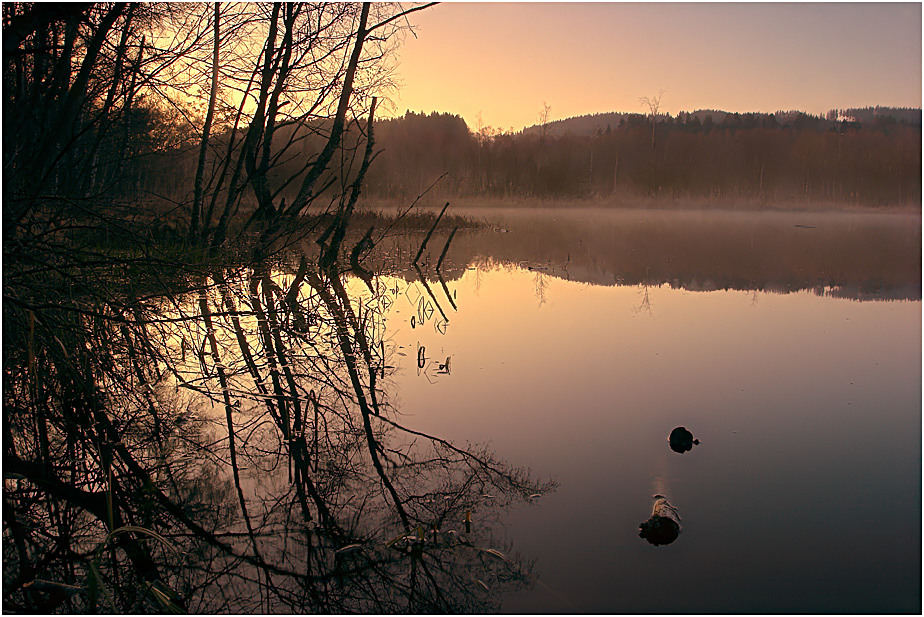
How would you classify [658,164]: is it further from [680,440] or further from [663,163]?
[680,440]

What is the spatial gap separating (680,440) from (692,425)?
1.45 ft

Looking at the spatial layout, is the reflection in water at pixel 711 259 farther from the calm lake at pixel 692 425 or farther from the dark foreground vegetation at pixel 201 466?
the dark foreground vegetation at pixel 201 466

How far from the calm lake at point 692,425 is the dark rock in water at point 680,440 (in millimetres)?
51

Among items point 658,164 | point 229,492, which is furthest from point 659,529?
point 658,164

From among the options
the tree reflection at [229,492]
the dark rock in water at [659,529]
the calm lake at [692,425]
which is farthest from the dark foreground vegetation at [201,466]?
the dark rock in water at [659,529]

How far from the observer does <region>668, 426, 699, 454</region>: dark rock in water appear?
3354 millimetres

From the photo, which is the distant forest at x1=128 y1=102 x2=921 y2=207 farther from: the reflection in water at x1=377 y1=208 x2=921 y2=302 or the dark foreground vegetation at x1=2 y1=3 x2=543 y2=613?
the dark foreground vegetation at x1=2 y1=3 x2=543 y2=613

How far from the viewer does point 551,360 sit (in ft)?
17.0

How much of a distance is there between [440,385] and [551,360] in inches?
42.3

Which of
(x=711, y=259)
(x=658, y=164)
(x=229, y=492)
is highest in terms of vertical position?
(x=658, y=164)

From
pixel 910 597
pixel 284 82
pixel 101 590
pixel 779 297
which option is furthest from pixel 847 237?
pixel 101 590

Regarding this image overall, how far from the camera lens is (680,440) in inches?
133

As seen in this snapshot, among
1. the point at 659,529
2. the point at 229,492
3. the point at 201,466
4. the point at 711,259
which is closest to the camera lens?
the point at 659,529

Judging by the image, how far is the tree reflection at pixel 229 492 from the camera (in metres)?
2.15
